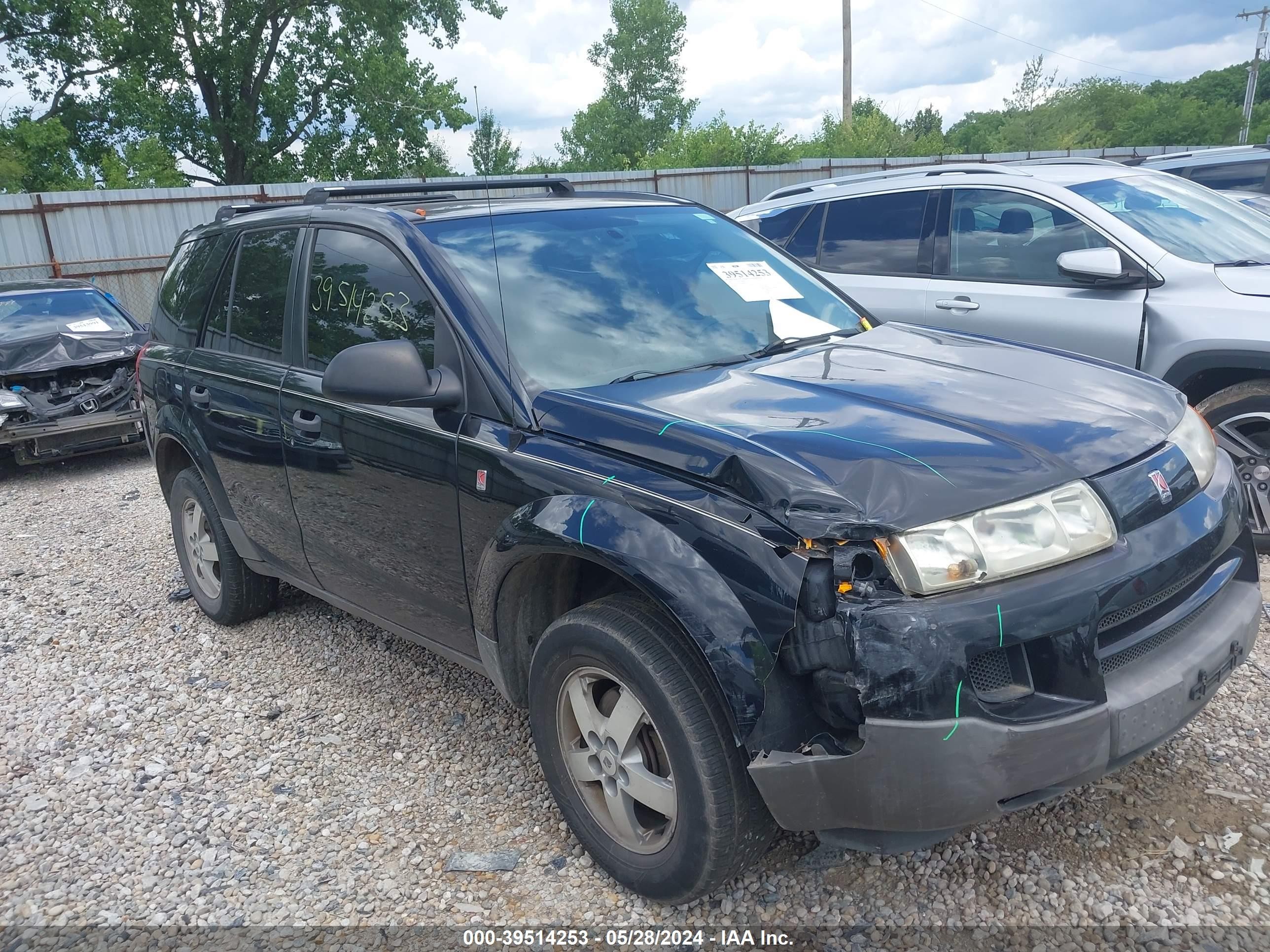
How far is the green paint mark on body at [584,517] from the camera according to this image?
2.35 m

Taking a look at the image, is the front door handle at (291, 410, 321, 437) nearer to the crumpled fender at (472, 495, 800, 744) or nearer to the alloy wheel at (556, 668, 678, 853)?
the crumpled fender at (472, 495, 800, 744)

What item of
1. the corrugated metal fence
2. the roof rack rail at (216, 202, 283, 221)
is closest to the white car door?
the roof rack rail at (216, 202, 283, 221)

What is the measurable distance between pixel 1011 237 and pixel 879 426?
3490mm

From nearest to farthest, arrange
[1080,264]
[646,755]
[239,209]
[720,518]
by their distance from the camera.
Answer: [720,518] < [646,755] < [239,209] < [1080,264]

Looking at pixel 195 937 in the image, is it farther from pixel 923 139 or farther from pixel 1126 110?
pixel 1126 110

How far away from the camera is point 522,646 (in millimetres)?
2811

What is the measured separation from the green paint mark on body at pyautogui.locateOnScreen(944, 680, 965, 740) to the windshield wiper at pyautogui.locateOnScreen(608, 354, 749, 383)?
50.0 inches

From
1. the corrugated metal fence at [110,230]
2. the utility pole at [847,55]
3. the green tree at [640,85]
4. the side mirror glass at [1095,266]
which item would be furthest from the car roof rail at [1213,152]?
the green tree at [640,85]

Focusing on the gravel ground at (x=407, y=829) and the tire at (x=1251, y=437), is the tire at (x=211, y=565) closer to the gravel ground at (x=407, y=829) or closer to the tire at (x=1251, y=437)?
the gravel ground at (x=407, y=829)

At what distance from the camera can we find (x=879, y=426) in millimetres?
2277

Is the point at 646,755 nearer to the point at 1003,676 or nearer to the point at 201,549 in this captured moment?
the point at 1003,676

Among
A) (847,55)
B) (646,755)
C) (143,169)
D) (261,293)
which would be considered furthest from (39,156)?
(646,755)

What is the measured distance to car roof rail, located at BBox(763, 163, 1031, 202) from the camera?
5.44 meters

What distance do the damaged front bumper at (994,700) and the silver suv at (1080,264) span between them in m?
2.63
